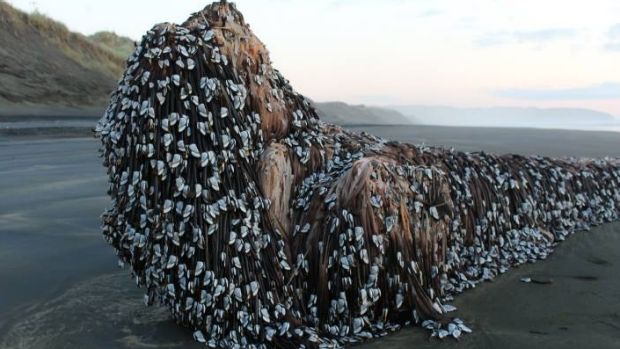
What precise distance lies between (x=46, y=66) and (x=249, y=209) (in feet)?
97.4

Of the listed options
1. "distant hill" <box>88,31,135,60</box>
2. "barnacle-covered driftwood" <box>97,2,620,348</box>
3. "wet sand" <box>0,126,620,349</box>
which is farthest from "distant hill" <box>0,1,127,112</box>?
"barnacle-covered driftwood" <box>97,2,620,348</box>

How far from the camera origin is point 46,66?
30.0 meters

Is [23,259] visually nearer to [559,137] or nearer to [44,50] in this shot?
[559,137]

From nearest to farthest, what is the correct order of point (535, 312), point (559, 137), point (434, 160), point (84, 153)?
point (535, 312), point (434, 160), point (84, 153), point (559, 137)

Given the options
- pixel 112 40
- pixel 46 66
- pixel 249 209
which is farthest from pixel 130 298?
pixel 112 40

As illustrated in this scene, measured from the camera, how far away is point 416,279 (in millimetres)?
4020

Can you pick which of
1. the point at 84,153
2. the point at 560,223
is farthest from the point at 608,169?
the point at 84,153

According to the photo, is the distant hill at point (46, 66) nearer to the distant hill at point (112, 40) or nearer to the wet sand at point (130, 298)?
the distant hill at point (112, 40)

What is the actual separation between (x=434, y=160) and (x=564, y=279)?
4.99ft

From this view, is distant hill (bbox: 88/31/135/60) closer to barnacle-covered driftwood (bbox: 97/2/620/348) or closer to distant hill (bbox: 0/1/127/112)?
distant hill (bbox: 0/1/127/112)

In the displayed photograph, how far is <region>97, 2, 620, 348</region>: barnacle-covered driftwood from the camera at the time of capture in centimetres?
370

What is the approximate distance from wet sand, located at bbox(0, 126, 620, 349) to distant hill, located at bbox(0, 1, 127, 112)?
69.3 feet

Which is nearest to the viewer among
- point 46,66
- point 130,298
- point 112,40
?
point 130,298

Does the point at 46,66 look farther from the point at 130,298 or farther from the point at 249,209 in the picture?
the point at 249,209
